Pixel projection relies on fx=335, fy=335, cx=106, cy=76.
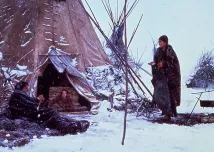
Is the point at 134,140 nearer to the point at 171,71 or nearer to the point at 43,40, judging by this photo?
the point at 171,71

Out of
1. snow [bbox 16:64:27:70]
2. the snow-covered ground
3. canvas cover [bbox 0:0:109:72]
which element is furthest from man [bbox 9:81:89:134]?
canvas cover [bbox 0:0:109:72]

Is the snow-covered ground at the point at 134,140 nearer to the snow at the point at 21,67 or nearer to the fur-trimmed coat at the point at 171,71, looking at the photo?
the fur-trimmed coat at the point at 171,71

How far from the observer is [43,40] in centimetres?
689

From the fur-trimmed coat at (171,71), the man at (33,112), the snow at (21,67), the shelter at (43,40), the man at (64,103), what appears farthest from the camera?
the man at (64,103)

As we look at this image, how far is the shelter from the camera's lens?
6684mm

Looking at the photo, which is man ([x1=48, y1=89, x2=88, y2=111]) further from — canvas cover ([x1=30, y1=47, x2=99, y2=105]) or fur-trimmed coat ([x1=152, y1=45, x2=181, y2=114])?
fur-trimmed coat ([x1=152, y1=45, x2=181, y2=114])

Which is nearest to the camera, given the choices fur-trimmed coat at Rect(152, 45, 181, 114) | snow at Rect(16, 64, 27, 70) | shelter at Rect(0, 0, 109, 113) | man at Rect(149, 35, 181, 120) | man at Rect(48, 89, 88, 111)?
man at Rect(149, 35, 181, 120)

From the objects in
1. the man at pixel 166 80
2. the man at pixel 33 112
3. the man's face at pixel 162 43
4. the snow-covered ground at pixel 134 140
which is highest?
the man's face at pixel 162 43

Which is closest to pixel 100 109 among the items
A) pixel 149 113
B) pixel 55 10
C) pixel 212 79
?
pixel 149 113

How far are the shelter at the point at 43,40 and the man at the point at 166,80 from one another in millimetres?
1573

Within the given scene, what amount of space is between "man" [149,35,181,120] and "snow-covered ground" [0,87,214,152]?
49 centimetres

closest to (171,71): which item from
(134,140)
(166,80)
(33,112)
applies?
(166,80)

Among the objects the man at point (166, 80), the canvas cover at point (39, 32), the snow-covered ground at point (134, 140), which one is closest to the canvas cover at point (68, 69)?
the canvas cover at point (39, 32)

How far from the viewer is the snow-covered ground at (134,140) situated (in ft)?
12.3
